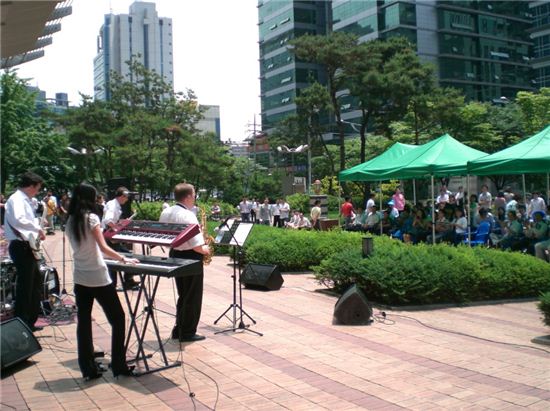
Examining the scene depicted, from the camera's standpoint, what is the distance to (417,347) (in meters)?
6.75

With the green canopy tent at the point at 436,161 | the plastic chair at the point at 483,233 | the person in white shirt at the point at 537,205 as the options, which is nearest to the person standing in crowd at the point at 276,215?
the green canopy tent at the point at 436,161

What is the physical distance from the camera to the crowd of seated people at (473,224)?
533 inches

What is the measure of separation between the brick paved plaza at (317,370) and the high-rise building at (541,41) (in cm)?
8189

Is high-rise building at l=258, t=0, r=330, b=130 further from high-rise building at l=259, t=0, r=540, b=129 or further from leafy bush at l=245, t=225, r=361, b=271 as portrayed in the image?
leafy bush at l=245, t=225, r=361, b=271

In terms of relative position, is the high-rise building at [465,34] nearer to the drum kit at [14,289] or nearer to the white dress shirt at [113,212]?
the white dress shirt at [113,212]

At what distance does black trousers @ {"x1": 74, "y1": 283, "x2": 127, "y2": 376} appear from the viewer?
5398 millimetres

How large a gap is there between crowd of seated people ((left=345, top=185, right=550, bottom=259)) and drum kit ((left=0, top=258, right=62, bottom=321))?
9.90 m

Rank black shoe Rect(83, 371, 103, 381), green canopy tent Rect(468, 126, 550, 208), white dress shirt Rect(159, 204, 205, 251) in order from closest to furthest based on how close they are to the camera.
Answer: black shoe Rect(83, 371, 103, 381)
white dress shirt Rect(159, 204, 205, 251)
green canopy tent Rect(468, 126, 550, 208)

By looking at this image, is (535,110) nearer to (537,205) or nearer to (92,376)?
(537,205)

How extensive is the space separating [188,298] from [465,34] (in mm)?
82416

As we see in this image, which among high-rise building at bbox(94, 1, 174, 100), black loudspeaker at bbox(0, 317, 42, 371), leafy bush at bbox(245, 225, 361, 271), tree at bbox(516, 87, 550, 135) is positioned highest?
high-rise building at bbox(94, 1, 174, 100)

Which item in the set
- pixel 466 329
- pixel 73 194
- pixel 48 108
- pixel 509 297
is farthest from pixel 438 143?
pixel 48 108

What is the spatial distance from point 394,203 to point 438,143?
5929 millimetres

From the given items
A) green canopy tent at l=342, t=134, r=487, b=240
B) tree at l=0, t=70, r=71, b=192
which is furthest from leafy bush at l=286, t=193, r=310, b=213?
green canopy tent at l=342, t=134, r=487, b=240
